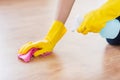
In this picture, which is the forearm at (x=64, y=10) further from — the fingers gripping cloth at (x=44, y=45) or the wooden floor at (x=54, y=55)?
the wooden floor at (x=54, y=55)

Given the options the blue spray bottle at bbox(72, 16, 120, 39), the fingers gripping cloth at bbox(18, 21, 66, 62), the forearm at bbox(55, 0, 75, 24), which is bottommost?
the blue spray bottle at bbox(72, 16, 120, 39)

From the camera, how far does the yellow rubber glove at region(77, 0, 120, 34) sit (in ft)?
3.50

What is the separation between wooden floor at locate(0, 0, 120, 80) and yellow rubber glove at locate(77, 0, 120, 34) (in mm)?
200

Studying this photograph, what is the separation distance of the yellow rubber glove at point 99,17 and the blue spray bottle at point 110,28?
0.24 ft

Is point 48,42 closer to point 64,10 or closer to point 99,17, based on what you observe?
point 64,10

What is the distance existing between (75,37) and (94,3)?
0.70 metres

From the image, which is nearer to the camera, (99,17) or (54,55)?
(99,17)

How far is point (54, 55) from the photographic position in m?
1.28

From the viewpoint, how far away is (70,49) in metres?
1.34

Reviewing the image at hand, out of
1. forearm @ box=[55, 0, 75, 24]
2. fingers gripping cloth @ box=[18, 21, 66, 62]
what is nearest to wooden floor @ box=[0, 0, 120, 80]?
fingers gripping cloth @ box=[18, 21, 66, 62]

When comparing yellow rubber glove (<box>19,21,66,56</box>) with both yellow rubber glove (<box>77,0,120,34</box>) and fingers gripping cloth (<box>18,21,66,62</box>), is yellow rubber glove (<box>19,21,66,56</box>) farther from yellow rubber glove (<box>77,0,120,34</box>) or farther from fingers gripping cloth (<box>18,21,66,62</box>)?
yellow rubber glove (<box>77,0,120,34</box>)

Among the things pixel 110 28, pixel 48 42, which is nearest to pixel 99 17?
pixel 110 28

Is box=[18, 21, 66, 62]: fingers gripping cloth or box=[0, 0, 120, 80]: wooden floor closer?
box=[0, 0, 120, 80]: wooden floor

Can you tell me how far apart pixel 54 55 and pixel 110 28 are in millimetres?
299
